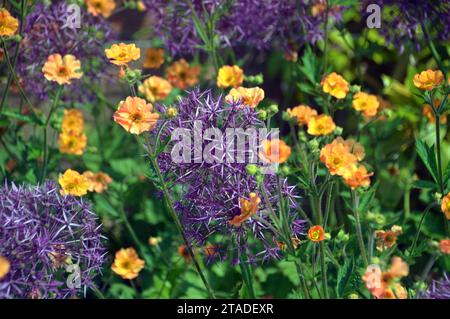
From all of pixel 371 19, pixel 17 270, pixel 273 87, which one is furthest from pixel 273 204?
pixel 273 87

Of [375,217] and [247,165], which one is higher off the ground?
[247,165]

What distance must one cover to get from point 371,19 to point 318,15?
210mm

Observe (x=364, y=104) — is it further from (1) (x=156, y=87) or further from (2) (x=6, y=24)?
(2) (x=6, y=24)

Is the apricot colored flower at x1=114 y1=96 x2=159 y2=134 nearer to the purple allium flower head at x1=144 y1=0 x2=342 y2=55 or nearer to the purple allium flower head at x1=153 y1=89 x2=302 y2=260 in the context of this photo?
the purple allium flower head at x1=153 y1=89 x2=302 y2=260

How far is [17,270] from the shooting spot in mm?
1629

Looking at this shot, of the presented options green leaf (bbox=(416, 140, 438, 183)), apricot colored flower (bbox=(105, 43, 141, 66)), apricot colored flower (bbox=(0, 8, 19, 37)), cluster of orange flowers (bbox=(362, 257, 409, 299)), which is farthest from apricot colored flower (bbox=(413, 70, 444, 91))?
apricot colored flower (bbox=(0, 8, 19, 37))

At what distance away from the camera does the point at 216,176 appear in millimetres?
1717

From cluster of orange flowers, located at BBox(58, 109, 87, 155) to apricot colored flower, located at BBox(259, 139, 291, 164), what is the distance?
3.48ft

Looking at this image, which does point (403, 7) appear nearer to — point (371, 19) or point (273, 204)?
point (371, 19)

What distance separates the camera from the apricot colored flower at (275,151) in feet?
5.02

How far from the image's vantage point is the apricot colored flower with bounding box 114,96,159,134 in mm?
→ 1683

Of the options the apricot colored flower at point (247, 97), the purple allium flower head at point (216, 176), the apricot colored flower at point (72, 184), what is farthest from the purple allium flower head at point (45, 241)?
the apricot colored flower at point (247, 97)

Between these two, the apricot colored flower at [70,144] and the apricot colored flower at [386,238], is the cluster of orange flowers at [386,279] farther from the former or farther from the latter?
the apricot colored flower at [70,144]

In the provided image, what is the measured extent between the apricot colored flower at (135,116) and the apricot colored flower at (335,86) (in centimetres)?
62
